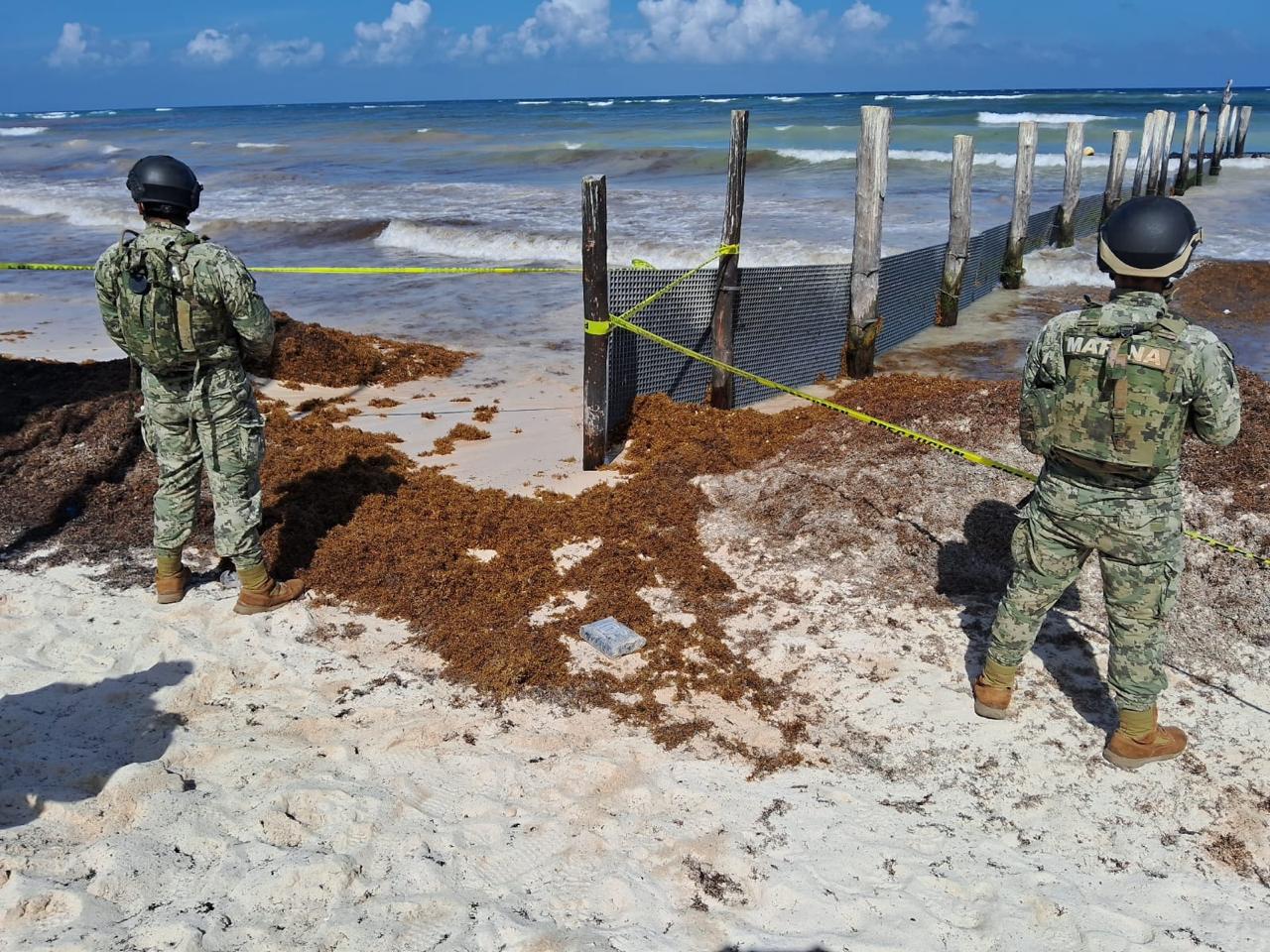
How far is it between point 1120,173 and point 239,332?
1816 cm

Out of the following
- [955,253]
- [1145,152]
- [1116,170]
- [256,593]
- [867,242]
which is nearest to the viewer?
[256,593]

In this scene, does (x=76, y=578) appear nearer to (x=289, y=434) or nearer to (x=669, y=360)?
(x=289, y=434)

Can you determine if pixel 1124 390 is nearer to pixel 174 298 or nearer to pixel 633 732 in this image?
pixel 633 732

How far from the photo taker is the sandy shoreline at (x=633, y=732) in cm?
295

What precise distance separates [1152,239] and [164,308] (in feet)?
12.8

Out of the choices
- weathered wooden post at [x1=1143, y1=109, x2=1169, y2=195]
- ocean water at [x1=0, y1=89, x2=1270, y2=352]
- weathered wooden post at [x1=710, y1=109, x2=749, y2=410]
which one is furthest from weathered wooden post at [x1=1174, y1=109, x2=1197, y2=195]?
weathered wooden post at [x1=710, y1=109, x2=749, y2=410]

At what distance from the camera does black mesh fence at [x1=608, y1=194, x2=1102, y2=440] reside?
280 inches

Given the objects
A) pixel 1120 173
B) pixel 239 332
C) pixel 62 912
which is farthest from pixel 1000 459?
pixel 1120 173

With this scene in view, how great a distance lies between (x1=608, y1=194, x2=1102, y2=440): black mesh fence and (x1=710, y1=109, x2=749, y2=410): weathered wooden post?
0.08 m

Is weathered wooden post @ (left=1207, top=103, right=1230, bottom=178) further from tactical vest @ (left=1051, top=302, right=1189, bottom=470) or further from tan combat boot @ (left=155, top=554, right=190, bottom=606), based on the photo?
tan combat boot @ (left=155, top=554, right=190, bottom=606)

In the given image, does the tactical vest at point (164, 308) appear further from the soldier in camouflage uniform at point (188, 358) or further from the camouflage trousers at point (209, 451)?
the camouflage trousers at point (209, 451)

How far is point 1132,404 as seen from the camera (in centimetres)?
323

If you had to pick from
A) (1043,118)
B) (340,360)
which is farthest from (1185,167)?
(1043,118)

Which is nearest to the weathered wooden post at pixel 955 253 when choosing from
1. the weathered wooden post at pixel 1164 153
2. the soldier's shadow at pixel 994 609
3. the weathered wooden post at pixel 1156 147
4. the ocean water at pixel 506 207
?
the ocean water at pixel 506 207
